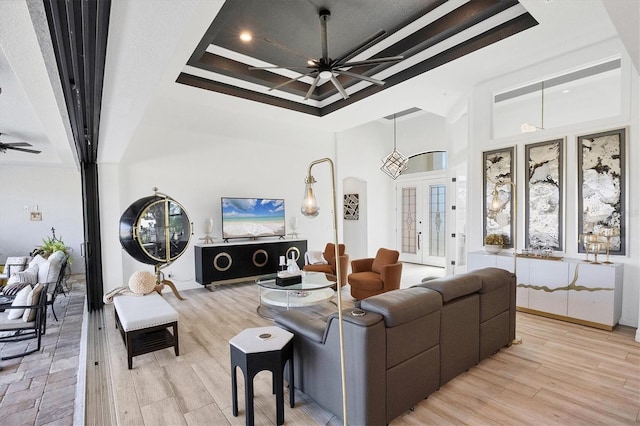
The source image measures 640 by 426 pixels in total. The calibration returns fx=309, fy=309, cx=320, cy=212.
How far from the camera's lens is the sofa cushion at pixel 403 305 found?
6.43 feet

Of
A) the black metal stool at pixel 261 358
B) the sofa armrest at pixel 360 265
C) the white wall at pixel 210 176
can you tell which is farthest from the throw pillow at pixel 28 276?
the sofa armrest at pixel 360 265

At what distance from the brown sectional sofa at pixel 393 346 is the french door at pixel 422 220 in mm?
5488

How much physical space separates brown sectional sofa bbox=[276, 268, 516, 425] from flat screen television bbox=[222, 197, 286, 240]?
158 inches

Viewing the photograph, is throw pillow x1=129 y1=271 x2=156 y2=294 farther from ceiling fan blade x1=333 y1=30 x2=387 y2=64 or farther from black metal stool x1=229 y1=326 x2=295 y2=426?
ceiling fan blade x1=333 y1=30 x2=387 y2=64

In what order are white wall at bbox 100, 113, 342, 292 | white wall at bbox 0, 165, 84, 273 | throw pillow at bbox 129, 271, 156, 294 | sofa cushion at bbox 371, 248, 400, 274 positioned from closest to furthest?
throw pillow at bbox 129, 271, 156, 294, sofa cushion at bbox 371, 248, 400, 274, white wall at bbox 100, 113, 342, 292, white wall at bbox 0, 165, 84, 273

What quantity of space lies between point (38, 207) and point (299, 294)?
283 inches

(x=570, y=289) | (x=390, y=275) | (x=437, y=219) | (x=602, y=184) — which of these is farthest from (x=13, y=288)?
(x=437, y=219)

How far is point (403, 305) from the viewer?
6.68ft

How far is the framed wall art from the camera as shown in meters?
4.60

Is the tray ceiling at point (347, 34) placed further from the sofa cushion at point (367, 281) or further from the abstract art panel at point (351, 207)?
the abstract art panel at point (351, 207)

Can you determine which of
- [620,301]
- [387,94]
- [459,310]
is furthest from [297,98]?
[620,301]

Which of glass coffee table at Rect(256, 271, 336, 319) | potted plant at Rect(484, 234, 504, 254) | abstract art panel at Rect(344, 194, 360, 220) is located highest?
abstract art panel at Rect(344, 194, 360, 220)

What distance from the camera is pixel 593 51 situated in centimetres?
377

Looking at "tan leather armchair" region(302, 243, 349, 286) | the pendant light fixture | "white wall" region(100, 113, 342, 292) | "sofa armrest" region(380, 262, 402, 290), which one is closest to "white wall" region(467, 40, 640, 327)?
the pendant light fixture
